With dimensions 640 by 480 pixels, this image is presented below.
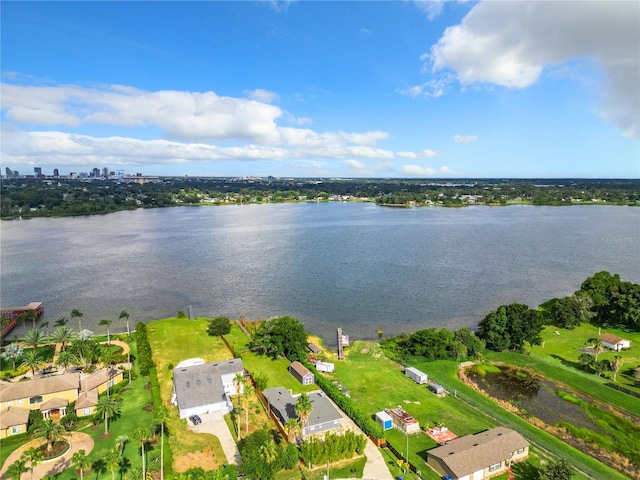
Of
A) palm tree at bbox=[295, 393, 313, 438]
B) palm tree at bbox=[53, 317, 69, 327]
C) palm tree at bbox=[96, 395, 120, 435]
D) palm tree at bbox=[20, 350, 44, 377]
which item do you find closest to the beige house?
palm tree at bbox=[96, 395, 120, 435]

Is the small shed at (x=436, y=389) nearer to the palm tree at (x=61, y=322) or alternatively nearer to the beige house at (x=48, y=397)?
the beige house at (x=48, y=397)

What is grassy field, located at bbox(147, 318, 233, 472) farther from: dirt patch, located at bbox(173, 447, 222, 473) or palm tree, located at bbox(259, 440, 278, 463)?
palm tree, located at bbox(259, 440, 278, 463)

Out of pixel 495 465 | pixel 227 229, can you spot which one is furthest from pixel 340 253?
pixel 495 465

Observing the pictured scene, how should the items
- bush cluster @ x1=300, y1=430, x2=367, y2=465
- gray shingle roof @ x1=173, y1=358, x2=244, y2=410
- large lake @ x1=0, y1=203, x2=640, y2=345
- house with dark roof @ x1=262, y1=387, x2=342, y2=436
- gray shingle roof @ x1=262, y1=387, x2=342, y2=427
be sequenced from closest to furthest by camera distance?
bush cluster @ x1=300, y1=430, x2=367, y2=465
house with dark roof @ x1=262, y1=387, x2=342, y2=436
gray shingle roof @ x1=262, y1=387, x2=342, y2=427
gray shingle roof @ x1=173, y1=358, x2=244, y2=410
large lake @ x1=0, y1=203, x2=640, y2=345

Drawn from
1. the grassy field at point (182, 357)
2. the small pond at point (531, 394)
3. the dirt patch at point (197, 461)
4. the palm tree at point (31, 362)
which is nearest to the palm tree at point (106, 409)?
the grassy field at point (182, 357)

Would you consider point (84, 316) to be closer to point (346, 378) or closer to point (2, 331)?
point (2, 331)
